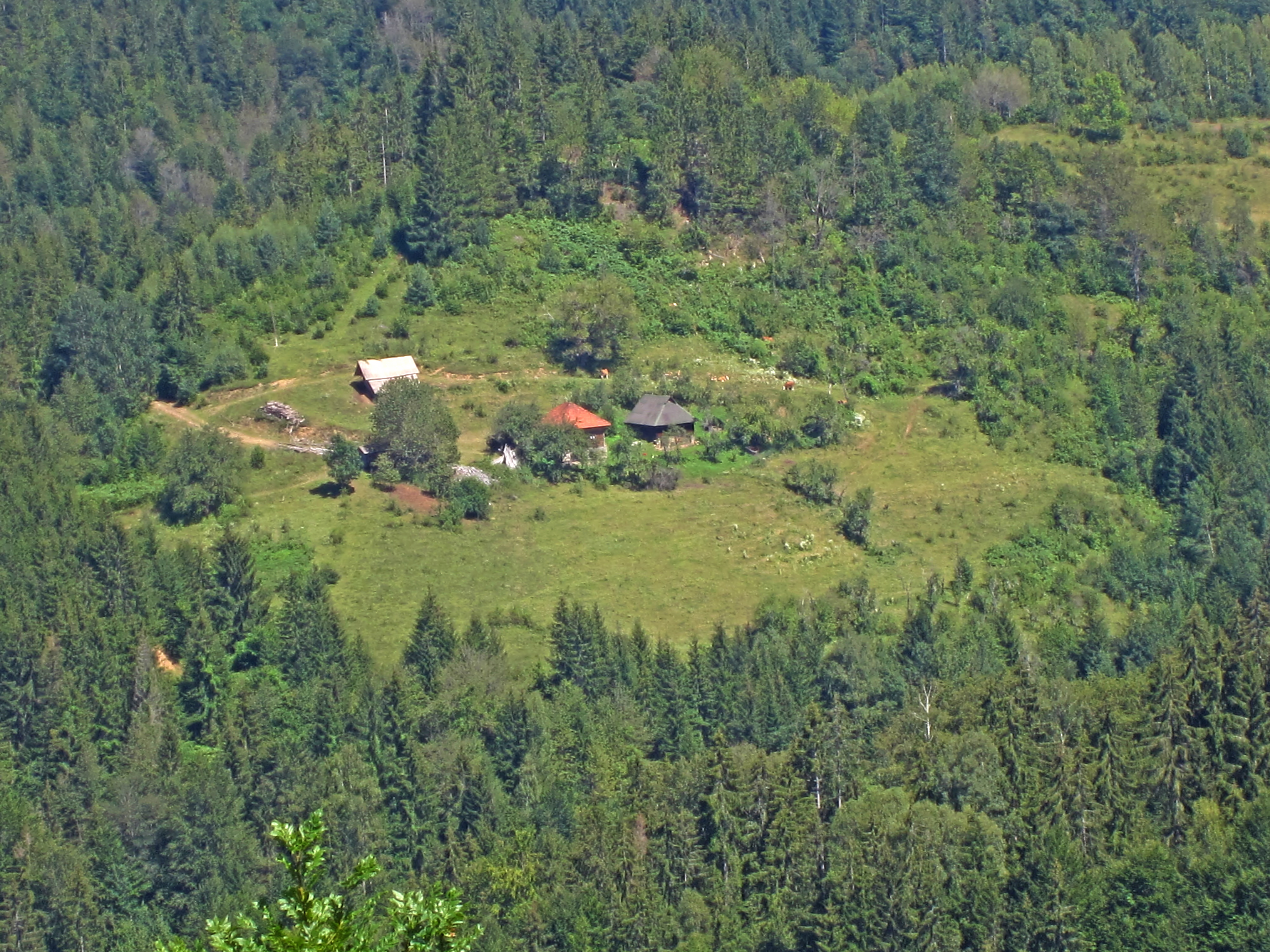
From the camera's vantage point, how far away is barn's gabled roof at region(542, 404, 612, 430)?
8525 cm

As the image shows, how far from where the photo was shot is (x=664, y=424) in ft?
284

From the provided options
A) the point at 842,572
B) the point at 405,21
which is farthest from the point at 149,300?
the point at 405,21

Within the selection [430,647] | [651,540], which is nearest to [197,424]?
[430,647]

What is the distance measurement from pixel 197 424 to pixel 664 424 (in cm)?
2198

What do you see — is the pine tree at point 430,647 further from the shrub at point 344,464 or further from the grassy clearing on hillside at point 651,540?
the shrub at point 344,464

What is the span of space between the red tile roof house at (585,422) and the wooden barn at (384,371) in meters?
7.02

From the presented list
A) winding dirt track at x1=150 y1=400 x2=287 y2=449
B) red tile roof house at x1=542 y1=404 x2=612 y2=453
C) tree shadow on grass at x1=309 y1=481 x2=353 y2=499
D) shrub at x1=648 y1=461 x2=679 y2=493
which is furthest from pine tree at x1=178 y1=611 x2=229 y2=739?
shrub at x1=648 y1=461 x2=679 y2=493

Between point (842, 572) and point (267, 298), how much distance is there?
1369 inches

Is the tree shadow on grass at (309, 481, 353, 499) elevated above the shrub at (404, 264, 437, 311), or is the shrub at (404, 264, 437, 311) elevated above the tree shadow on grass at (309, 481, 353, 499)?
the shrub at (404, 264, 437, 311)

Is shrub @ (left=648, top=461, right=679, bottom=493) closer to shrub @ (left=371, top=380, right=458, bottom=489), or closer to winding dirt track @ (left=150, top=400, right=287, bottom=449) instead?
shrub @ (left=371, top=380, right=458, bottom=489)

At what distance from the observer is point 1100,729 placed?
5912 centimetres

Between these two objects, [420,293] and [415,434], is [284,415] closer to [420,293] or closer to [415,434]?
[415,434]

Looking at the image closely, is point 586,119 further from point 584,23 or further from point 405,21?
point 405,21

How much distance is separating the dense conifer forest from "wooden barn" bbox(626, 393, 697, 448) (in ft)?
8.15
